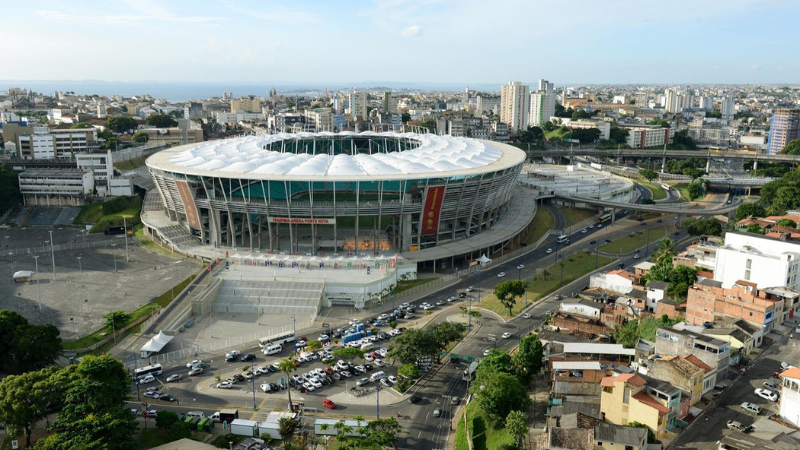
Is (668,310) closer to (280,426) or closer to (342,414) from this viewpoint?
(342,414)

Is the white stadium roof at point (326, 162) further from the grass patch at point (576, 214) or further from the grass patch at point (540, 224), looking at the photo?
the grass patch at point (576, 214)

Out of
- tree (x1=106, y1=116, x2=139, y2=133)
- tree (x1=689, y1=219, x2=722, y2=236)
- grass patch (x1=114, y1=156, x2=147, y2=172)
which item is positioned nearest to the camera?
tree (x1=689, y1=219, x2=722, y2=236)

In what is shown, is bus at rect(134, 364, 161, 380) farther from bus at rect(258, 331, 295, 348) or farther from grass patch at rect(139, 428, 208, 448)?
bus at rect(258, 331, 295, 348)

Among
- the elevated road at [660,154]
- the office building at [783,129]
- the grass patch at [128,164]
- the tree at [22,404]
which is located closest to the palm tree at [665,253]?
the tree at [22,404]

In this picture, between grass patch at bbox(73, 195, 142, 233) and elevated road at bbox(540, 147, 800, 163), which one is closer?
grass patch at bbox(73, 195, 142, 233)

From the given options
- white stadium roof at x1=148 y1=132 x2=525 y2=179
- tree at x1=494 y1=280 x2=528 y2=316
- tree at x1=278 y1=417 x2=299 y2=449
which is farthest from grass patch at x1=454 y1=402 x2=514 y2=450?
white stadium roof at x1=148 y1=132 x2=525 y2=179

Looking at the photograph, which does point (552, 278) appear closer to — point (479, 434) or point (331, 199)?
point (331, 199)

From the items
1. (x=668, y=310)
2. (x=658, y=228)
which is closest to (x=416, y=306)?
(x=668, y=310)
